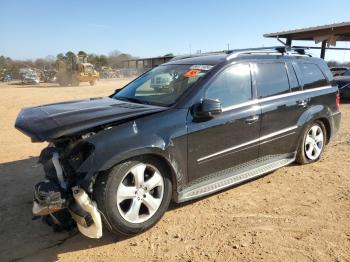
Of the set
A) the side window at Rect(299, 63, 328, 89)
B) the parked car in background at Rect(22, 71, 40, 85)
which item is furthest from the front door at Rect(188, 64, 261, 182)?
the parked car in background at Rect(22, 71, 40, 85)

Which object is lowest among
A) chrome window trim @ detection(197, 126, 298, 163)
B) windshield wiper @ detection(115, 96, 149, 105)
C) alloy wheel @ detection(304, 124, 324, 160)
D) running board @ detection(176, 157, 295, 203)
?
running board @ detection(176, 157, 295, 203)

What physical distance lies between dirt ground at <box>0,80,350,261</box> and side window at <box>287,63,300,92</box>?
A: 4.24ft

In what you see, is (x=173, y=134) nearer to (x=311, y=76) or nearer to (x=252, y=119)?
(x=252, y=119)

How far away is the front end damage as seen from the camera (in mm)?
3248

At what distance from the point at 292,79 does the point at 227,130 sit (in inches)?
66.1

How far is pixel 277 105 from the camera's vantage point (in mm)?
4988

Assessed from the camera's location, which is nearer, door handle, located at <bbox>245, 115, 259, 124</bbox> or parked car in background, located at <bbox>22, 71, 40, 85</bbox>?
door handle, located at <bbox>245, 115, 259, 124</bbox>

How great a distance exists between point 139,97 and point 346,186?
9.88 feet

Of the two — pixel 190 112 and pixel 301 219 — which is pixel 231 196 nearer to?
pixel 301 219

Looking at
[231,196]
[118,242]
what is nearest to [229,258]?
[118,242]

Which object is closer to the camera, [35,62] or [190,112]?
[190,112]

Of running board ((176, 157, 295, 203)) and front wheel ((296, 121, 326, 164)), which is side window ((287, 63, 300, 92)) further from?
running board ((176, 157, 295, 203))

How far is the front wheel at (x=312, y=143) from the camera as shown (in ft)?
18.6

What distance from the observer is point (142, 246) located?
11.5 feet
